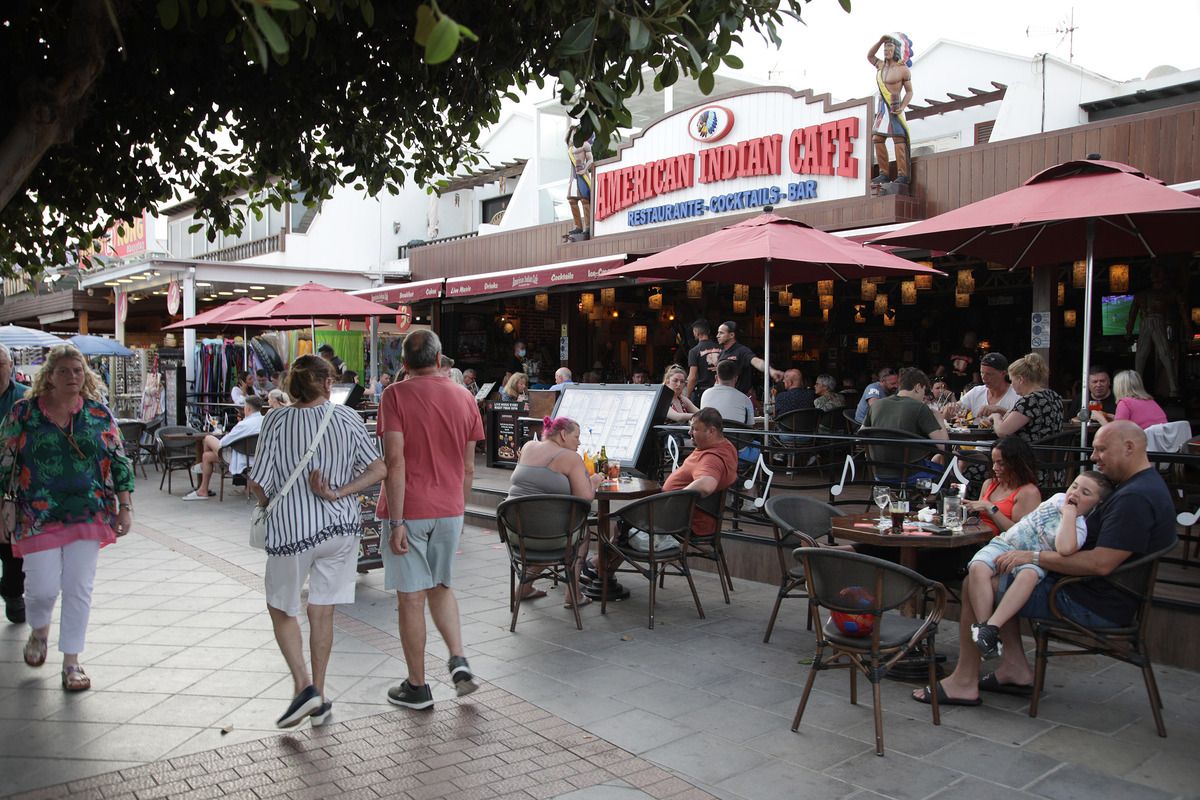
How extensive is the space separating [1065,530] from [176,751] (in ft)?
13.6

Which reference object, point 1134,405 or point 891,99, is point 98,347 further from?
point 1134,405

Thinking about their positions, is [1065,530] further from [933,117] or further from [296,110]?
[933,117]

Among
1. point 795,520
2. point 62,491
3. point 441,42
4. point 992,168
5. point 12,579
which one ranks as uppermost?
point 992,168

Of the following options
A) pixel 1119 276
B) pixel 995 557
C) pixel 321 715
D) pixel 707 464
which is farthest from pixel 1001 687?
pixel 1119 276

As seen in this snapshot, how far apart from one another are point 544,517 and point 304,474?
1862 mm

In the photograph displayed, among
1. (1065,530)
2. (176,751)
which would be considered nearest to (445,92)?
(176,751)

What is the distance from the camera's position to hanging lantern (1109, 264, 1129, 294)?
1170 cm

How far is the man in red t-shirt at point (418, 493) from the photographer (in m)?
4.38

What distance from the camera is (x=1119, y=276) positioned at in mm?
11758

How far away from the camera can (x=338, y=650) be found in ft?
17.5

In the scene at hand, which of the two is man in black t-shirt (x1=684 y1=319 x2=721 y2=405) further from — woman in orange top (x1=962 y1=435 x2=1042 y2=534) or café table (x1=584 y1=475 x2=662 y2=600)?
woman in orange top (x1=962 y1=435 x2=1042 y2=534)

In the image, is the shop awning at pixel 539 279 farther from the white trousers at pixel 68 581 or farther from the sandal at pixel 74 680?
the sandal at pixel 74 680

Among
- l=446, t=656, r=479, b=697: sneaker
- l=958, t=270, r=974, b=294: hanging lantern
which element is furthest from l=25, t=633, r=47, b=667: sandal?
l=958, t=270, r=974, b=294: hanging lantern

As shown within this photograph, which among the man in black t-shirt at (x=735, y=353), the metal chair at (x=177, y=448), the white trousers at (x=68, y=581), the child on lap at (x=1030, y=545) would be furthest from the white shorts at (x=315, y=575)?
the metal chair at (x=177, y=448)
